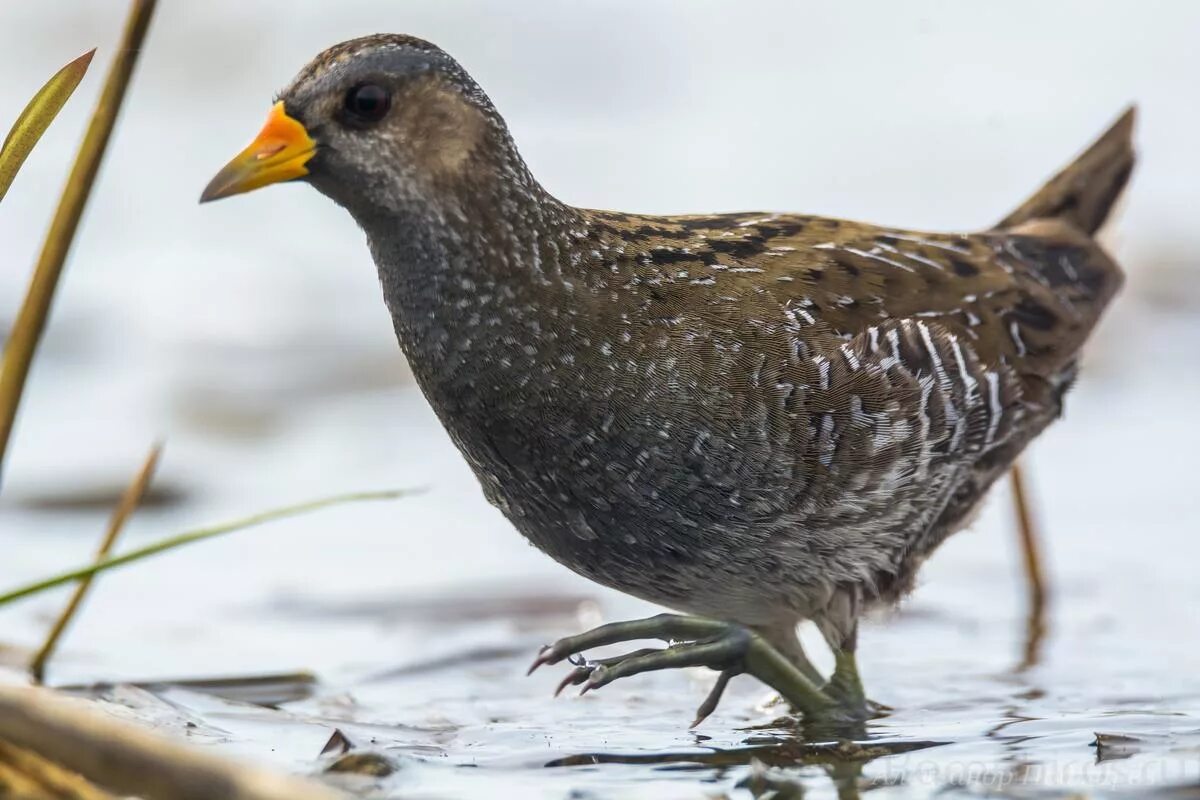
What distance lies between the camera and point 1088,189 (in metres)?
6.29

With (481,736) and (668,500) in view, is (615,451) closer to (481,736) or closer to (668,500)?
(668,500)

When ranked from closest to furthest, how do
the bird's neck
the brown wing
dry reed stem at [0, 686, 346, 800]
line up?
1. dry reed stem at [0, 686, 346, 800]
2. the bird's neck
3. the brown wing

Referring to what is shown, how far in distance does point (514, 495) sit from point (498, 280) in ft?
1.77

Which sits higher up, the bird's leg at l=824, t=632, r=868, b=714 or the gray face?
the gray face

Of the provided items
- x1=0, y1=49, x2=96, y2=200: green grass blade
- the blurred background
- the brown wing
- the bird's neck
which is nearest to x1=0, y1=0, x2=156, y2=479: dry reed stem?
x1=0, y1=49, x2=96, y2=200: green grass blade

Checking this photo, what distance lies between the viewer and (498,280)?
14.5ft

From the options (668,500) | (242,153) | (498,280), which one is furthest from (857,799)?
(242,153)

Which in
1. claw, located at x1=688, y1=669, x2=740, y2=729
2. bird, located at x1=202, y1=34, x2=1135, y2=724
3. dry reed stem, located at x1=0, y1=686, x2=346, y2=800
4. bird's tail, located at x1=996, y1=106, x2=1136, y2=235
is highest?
bird's tail, located at x1=996, y1=106, x2=1136, y2=235

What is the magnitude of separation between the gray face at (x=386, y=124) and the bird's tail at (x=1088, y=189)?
8.16 feet

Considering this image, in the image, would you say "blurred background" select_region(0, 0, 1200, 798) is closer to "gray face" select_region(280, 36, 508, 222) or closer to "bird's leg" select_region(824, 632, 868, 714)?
"bird's leg" select_region(824, 632, 868, 714)

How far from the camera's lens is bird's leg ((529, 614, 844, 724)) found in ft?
13.1

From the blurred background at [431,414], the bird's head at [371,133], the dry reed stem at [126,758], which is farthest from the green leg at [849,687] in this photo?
the dry reed stem at [126,758]

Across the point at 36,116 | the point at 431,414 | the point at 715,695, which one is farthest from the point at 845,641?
the point at 431,414

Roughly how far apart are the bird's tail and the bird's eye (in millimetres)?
2642
